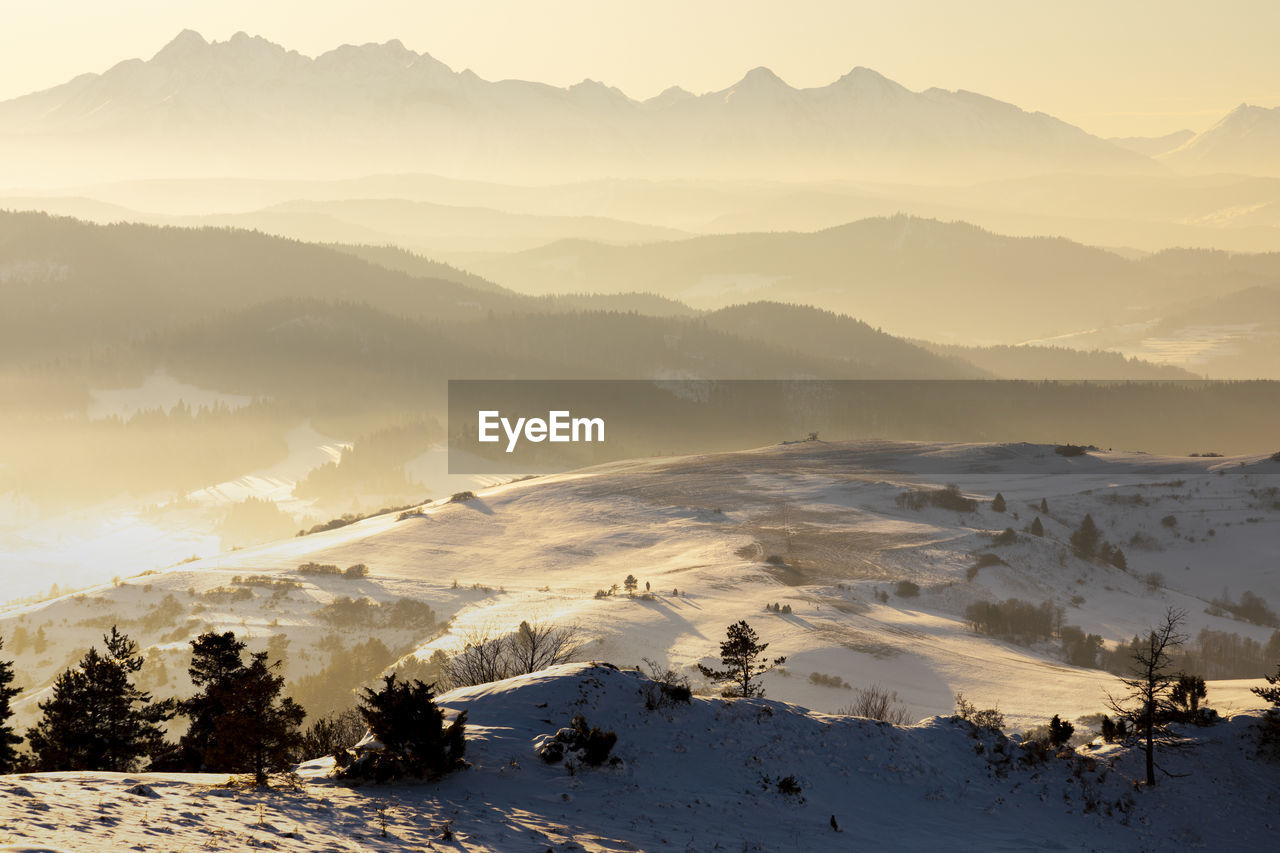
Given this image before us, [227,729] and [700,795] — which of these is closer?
[227,729]

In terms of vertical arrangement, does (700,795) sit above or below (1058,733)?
below

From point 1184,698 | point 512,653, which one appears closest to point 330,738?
point 512,653

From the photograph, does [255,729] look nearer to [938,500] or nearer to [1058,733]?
[1058,733]

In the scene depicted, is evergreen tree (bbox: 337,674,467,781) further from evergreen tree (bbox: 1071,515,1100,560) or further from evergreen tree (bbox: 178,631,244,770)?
evergreen tree (bbox: 1071,515,1100,560)

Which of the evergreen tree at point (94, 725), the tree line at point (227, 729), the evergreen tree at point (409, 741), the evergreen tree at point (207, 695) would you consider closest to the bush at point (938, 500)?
the tree line at point (227, 729)

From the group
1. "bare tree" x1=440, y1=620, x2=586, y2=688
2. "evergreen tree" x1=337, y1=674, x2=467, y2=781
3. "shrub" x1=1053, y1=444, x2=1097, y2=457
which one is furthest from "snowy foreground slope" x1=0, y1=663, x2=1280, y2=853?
"shrub" x1=1053, y1=444, x2=1097, y2=457

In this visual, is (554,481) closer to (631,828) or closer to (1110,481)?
(1110,481)
